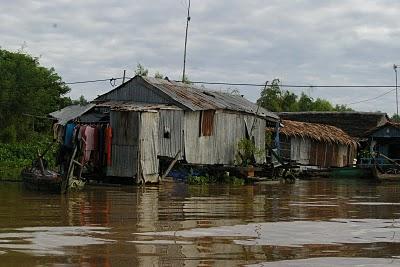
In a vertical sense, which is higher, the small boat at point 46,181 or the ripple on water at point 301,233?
the small boat at point 46,181

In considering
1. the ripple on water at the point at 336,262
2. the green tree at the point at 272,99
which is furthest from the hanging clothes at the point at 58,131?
the green tree at the point at 272,99

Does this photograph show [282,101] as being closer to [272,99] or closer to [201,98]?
[272,99]

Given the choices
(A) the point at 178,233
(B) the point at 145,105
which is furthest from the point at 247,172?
(A) the point at 178,233

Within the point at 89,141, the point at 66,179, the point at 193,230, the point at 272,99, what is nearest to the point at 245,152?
the point at 89,141

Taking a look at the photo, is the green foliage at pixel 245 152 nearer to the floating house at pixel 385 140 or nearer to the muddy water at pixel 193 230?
the floating house at pixel 385 140

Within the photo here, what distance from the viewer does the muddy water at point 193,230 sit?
27.8 ft

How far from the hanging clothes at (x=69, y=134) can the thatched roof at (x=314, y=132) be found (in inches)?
588

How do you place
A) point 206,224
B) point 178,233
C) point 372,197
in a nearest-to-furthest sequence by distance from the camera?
point 178,233 → point 206,224 → point 372,197

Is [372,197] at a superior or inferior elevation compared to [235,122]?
inferior

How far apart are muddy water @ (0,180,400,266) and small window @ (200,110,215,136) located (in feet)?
24.7

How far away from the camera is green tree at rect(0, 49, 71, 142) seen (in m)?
38.5

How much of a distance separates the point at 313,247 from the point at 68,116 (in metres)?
17.2

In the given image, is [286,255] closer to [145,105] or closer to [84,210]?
[84,210]

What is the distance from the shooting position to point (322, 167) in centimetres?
4088
